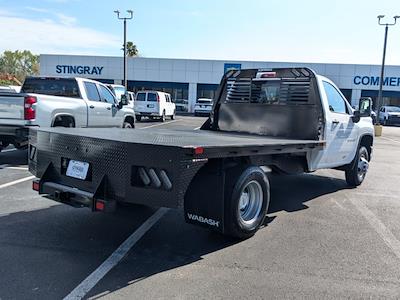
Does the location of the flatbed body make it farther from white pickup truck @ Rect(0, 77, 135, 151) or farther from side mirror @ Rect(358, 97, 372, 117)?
white pickup truck @ Rect(0, 77, 135, 151)

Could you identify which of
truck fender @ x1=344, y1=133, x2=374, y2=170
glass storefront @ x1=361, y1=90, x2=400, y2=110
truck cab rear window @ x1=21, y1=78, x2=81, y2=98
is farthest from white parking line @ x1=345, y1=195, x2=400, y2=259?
glass storefront @ x1=361, y1=90, x2=400, y2=110

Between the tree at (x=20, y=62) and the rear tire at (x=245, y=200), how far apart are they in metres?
122

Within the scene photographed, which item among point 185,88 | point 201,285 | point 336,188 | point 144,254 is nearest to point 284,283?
point 201,285

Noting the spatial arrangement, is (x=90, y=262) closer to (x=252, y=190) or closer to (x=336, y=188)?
(x=252, y=190)

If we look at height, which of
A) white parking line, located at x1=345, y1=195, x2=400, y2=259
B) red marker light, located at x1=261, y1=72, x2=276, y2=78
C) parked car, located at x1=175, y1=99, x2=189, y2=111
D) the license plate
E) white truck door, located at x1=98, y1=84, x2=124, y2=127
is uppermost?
red marker light, located at x1=261, y1=72, x2=276, y2=78

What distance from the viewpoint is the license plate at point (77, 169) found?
4.84 meters

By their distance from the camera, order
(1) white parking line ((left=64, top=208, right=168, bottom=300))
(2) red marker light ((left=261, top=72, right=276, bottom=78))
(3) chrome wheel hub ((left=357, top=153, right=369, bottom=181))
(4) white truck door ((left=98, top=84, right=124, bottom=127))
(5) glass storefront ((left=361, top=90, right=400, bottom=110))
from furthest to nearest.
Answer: (5) glass storefront ((left=361, top=90, right=400, bottom=110)) < (4) white truck door ((left=98, top=84, right=124, bottom=127)) < (3) chrome wheel hub ((left=357, top=153, right=369, bottom=181)) < (2) red marker light ((left=261, top=72, right=276, bottom=78)) < (1) white parking line ((left=64, top=208, right=168, bottom=300))

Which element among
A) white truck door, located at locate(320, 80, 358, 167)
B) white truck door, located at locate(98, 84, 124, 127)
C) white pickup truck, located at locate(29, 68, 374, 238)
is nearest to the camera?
white pickup truck, located at locate(29, 68, 374, 238)

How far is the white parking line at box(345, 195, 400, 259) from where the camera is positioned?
5305 mm

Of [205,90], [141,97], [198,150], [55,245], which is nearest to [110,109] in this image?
[55,245]

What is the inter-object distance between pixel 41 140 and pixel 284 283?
3393mm

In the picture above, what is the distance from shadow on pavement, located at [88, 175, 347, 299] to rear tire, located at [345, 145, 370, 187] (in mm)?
1924

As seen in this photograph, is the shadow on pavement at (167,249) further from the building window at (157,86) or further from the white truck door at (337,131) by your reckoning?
the building window at (157,86)

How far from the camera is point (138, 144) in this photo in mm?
4309
